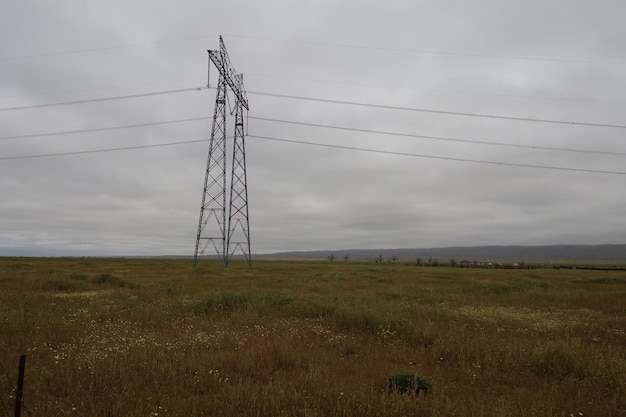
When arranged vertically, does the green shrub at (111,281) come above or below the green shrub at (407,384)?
above

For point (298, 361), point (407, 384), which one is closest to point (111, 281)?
point (298, 361)

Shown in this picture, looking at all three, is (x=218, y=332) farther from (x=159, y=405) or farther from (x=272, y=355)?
(x=159, y=405)

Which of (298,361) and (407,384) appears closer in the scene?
(407,384)

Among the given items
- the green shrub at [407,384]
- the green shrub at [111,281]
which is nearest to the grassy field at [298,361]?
the green shrub at [407,384]

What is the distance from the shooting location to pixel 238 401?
6168 millimetres

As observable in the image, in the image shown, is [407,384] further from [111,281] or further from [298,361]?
[111,281]

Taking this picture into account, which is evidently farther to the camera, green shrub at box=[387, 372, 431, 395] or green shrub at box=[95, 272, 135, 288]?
green shrub at box=[95, 272, 135, 288]

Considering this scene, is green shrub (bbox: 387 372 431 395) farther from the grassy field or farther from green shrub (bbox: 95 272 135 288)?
green shrub (bbox: 95 272 135 288)

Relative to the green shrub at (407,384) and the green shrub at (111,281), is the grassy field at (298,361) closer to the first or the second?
the green shrub at (407,384)

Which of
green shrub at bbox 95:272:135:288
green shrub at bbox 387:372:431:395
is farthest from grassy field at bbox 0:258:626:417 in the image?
green shrub at bbox 95:272:135:288

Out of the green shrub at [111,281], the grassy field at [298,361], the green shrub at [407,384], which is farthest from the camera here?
the green shrub at [111,281]

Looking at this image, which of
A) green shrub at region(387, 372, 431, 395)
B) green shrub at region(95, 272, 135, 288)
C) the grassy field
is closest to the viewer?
the grassy field

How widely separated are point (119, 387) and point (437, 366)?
6426mm

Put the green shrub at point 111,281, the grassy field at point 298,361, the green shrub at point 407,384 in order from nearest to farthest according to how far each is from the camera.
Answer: the grassy field at point 298,361 < the green shrub at point 407,384 < the green shrub at point 111,281
